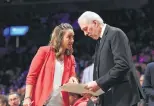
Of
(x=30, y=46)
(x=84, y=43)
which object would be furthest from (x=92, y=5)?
(x=30, y=46)

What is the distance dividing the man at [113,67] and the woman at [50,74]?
52 centimetres

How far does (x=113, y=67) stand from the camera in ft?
11.0

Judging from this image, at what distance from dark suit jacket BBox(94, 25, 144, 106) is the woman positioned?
0.56 meters

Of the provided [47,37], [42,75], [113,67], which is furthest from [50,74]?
[47,37]

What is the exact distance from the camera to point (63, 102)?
405 cm

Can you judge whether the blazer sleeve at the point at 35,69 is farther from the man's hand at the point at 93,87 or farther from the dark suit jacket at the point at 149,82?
the dark suit jacket at the point at 149,82

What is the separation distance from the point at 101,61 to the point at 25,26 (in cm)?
1121

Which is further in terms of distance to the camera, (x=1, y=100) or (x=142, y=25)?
(x=142, y=25)

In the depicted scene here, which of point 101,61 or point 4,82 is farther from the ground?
point 101,61

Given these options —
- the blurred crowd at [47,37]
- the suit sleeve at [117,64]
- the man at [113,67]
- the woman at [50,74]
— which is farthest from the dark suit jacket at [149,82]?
the blurred crowd at [47,37]

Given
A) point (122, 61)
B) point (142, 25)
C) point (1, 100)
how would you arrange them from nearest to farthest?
point (122, 61) → point (1, 100) → point (142, 25)

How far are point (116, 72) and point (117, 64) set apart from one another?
2.4 inches

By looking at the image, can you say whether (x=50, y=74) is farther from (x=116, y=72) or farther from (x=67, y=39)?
(x=116, y=72)

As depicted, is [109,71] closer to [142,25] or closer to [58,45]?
[58,45]
